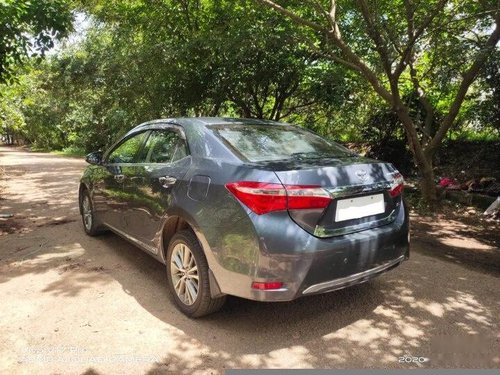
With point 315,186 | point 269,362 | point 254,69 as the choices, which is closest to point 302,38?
point 254,69

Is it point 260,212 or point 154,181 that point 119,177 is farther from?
point 260,212

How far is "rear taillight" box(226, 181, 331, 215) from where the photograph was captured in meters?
2.78

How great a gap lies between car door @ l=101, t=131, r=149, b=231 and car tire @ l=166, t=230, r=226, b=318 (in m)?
1.12

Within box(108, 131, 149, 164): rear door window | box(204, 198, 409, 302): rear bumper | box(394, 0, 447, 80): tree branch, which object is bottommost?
box(204, 198, 409, 302): rear bumper

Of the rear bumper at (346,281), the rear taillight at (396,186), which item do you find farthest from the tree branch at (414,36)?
the rear bumper at (346,281)

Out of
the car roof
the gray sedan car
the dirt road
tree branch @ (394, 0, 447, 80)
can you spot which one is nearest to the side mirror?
the dirt road

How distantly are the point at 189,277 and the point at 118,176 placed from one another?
177 centimetres

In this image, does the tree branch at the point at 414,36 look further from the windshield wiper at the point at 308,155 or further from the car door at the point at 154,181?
the car door at the point at 154,181

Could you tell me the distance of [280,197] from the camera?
2.78 metres

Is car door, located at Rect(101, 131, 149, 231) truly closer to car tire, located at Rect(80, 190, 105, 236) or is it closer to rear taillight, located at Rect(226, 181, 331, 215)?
car tire, located at Rect(80, 190, 105, 236)

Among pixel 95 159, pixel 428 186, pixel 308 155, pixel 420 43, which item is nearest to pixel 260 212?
pixel 308 155

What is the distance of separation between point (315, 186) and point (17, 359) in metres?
2.39

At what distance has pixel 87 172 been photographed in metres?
5.76

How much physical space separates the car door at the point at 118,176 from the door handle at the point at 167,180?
28.8 inches
